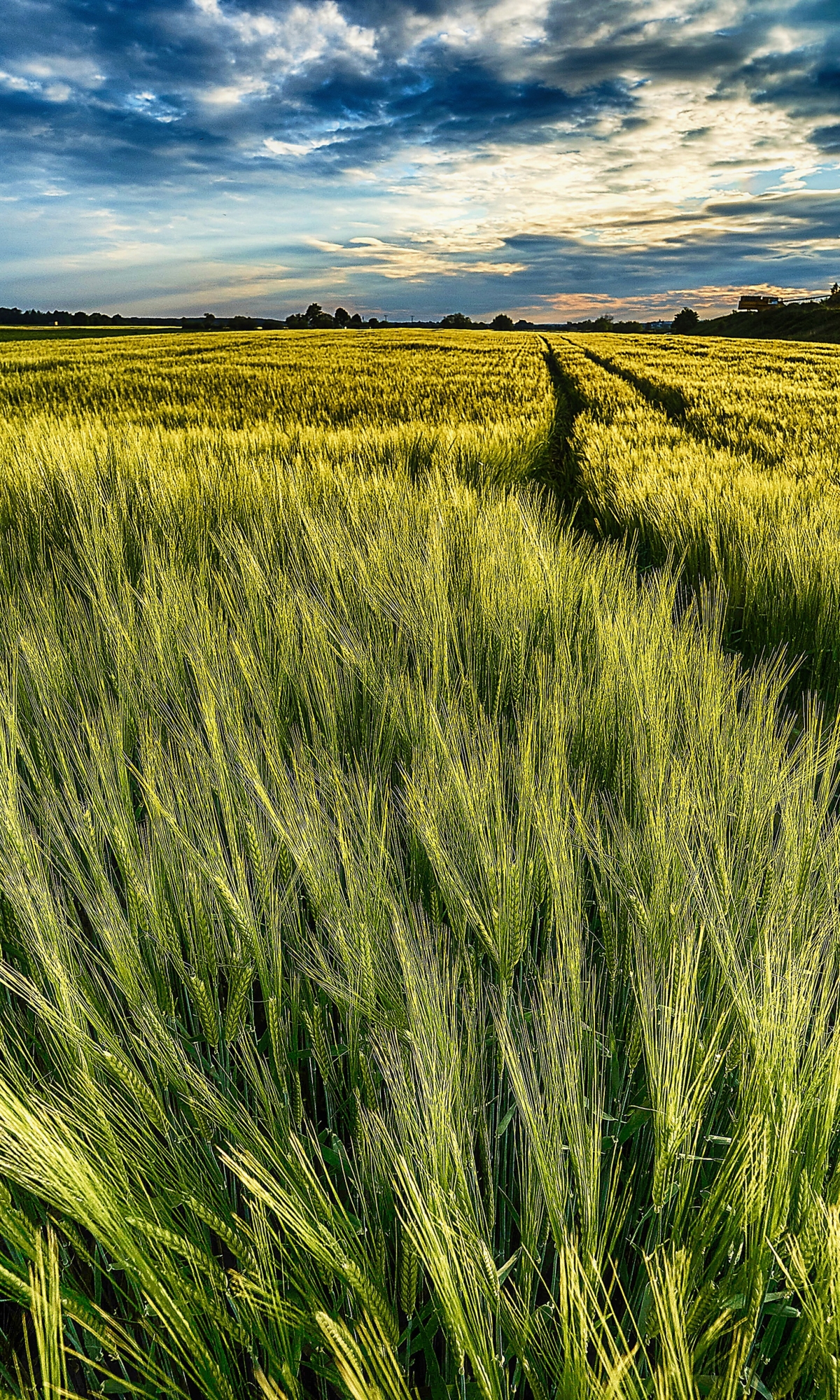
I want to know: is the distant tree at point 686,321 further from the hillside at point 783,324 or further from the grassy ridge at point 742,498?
the grassy ridge at point 742,498

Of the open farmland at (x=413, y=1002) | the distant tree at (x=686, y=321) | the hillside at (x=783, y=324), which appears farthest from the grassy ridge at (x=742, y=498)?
the distant tree at (x=686, y=321)

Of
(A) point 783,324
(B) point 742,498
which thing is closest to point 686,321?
(A) point 783,324

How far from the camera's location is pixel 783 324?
46156mm

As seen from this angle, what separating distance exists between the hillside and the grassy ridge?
3695 centimetres

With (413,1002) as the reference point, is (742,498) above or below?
above

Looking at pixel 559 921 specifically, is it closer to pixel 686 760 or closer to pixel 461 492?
pixel 686 760

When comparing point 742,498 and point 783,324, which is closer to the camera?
point 742,498

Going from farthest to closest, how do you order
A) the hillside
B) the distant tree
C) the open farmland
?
the distant tree, the hillside, the open farmland

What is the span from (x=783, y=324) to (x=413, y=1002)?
56310mm

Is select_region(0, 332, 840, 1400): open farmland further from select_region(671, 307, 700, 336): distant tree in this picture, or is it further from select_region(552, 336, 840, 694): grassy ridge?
select_region(671, 307, 700, 336): distant tree

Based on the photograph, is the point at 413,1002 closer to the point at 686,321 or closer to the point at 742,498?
the point at 742,498

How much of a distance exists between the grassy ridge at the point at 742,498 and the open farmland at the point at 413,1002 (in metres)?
0.31

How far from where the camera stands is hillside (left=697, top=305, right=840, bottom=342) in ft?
132

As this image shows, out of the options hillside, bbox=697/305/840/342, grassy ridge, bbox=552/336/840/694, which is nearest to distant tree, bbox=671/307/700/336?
hillside, bbox=697/305/840/342
